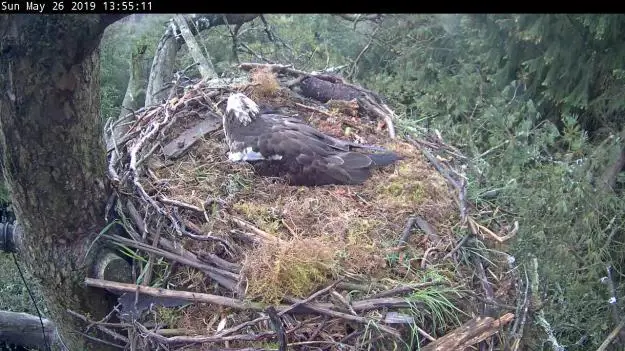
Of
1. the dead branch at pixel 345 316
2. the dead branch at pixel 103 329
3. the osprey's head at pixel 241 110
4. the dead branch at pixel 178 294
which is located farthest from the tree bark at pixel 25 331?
the dead branch at pixel 345 316

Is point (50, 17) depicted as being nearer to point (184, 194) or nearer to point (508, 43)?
point (184, 194)

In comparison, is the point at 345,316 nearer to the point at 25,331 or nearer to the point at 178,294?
the point at 178,294

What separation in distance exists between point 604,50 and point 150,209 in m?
4.06

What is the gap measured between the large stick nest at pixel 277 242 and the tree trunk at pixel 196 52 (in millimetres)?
591

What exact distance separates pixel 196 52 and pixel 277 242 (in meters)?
2.51

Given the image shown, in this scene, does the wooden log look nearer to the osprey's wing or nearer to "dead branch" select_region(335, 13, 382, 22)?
the osprey's wing

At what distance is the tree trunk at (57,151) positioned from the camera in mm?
2617

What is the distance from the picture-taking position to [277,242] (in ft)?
10.4

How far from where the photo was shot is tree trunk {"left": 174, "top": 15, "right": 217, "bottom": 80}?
5.04m

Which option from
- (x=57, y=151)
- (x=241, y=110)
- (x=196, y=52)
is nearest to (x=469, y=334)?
(x=57, y=151)

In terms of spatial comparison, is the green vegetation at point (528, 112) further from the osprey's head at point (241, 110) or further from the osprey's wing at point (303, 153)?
the osprey's head at point (241, 110)

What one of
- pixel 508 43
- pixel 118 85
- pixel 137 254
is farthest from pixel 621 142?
pixel 118 85

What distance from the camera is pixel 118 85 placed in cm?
769

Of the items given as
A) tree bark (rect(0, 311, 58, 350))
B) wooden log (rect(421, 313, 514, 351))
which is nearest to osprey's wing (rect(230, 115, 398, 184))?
wooden log (rect(421, 313, 514, 351))
